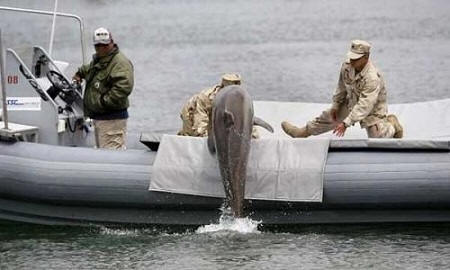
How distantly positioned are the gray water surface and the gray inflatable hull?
130mm

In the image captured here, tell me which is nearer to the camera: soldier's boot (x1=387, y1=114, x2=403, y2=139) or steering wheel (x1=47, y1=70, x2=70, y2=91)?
soldier's boot (x1=387, y1=114, x2=403, y2=139)

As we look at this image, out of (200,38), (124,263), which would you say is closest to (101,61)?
(124,263)

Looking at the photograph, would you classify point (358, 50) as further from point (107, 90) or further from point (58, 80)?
point (58, 80)

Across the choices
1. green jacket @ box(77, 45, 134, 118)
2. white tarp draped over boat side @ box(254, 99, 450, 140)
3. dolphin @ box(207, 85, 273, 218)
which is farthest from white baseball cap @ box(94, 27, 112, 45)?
white tarp draped over boat side @ box(254, 99, 450, 140)

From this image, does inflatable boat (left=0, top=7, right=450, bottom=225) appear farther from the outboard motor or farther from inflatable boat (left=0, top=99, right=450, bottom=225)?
the outboard motor

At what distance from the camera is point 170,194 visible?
9.88 metres

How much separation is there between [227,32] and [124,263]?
19233 millimetres

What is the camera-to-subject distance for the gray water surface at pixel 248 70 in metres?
9.34

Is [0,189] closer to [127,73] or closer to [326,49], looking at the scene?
[127,73]

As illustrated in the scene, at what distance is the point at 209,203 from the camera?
9852mm

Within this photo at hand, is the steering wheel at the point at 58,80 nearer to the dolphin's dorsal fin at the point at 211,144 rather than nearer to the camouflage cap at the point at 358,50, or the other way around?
the dolphin's dorsal fin at the point at 211,144

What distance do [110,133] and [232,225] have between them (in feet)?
5.19

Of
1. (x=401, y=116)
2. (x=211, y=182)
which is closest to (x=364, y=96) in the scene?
(x=211, y=182)

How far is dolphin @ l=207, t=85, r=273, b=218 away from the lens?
959cm
